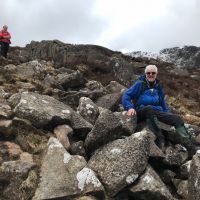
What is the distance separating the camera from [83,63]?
94.5 ft

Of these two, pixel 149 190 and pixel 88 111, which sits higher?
pixel 88 111

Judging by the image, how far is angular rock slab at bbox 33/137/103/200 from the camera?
322 inches

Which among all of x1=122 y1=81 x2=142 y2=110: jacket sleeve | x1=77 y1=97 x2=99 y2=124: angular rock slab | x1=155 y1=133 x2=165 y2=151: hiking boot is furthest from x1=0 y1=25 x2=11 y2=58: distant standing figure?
x1=155 y1=133 x2=165 y2=151: hiking boot

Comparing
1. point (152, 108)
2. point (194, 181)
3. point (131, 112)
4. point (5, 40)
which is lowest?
point (194, 181)

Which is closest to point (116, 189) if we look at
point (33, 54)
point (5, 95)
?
point (5, 95)

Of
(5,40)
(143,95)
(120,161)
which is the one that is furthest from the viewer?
(5,40)

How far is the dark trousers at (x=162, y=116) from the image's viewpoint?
11477mm

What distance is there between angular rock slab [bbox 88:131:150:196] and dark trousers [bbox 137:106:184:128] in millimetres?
1924

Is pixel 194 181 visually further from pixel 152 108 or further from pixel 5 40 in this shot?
pixel 5 40

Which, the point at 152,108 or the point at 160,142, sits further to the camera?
the point at 152,108

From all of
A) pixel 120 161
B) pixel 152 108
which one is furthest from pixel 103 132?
pixel 152 108

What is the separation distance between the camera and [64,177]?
8570mm

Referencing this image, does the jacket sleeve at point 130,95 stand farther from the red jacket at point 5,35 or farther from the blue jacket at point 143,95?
the red jacket at point 5,35

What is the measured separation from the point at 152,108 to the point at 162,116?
1.17ft
